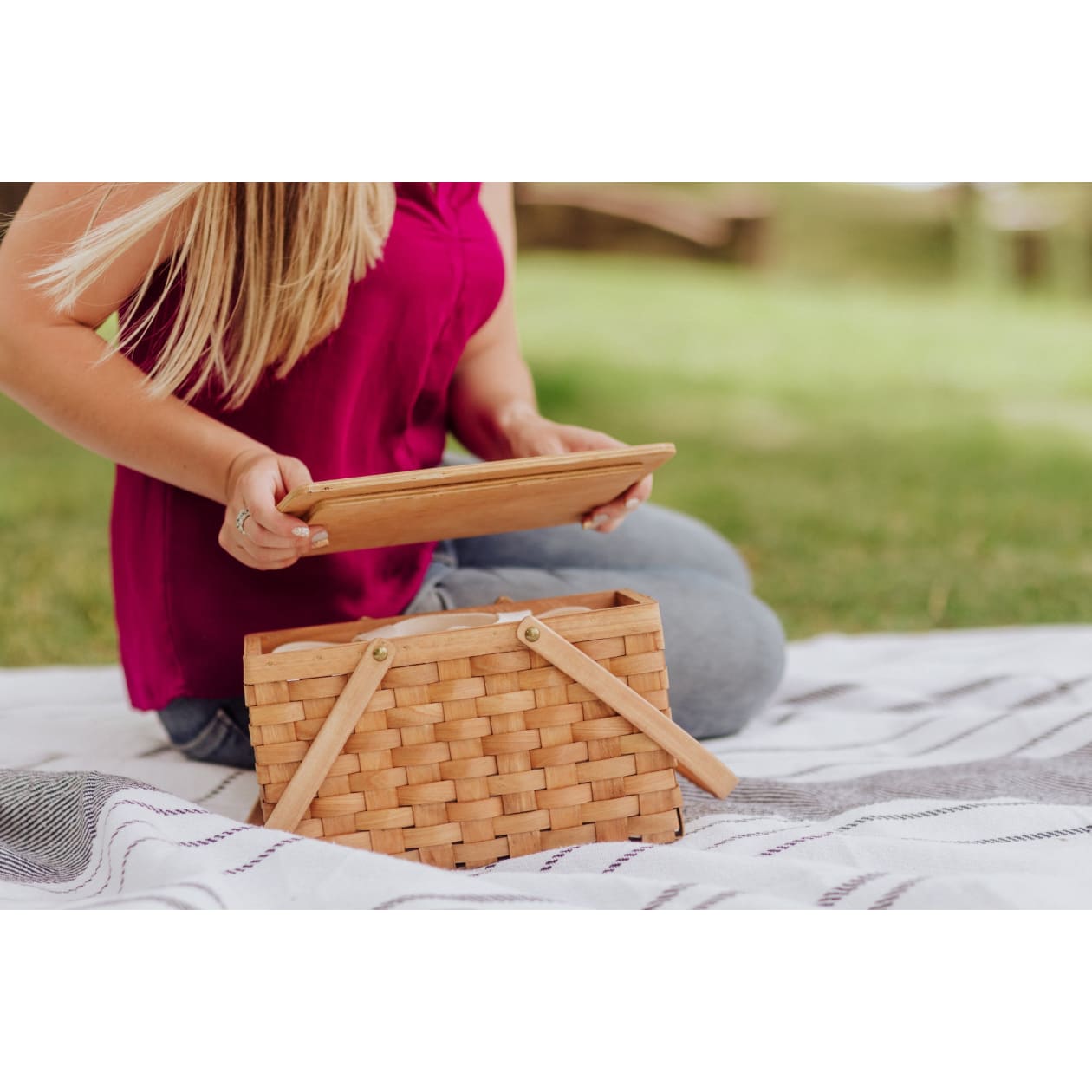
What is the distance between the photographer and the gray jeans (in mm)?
1299

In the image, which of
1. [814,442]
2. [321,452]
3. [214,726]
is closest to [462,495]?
[321,452]

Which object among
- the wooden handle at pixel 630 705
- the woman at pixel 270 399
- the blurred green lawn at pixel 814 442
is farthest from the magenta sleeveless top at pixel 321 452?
the blurred green lawn at pixel 814 442

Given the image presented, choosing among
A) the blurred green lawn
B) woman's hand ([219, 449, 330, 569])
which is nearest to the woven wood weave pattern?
woman's hand ([219, 449, 330, 569])

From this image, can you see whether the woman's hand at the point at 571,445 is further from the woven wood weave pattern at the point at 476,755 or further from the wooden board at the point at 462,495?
the woven wood weave pattern at the point at 476,755

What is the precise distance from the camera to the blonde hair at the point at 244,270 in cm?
107

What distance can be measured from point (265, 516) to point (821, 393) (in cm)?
386

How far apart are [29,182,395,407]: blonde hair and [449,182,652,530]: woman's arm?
25 cm

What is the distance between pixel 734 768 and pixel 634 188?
17.1 feet

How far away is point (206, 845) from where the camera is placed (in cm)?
94

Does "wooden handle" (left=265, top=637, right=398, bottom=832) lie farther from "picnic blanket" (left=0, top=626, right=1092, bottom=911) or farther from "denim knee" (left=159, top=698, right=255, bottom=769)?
"denim knee" (left=159, top=698, right=255, bottom=769)

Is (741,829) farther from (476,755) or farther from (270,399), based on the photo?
(270,399)

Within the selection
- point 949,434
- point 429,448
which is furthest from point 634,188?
point 429,448

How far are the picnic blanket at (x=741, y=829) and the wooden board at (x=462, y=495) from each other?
0.87ft

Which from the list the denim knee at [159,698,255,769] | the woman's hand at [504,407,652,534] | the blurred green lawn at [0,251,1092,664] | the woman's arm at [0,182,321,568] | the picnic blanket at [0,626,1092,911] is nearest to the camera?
the picnic blanket at [0,626,1092,911]
